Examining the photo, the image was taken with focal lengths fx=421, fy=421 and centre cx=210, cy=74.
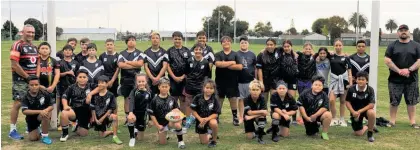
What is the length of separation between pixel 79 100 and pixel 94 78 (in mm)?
544

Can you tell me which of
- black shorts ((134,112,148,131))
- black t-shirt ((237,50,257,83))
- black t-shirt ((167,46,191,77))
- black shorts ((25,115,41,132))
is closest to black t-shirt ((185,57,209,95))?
black t-shirt ((167,46,191,77))

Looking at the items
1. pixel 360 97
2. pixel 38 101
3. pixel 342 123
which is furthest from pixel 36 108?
pixel 342 123

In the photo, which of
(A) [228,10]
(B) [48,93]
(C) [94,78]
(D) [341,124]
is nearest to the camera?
(B) [48,93]

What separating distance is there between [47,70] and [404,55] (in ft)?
21.4

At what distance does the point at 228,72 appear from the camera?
8.12m

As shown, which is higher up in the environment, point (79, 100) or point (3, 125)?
point (79, 100)

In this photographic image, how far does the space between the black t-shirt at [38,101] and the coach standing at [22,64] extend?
0.16 metres

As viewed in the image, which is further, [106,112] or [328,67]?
[328,67]

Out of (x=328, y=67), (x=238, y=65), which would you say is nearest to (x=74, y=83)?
(x=238, y=65)

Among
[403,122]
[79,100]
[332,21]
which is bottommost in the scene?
[403,122]

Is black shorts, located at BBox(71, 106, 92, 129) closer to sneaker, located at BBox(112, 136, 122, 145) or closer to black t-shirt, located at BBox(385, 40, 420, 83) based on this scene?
sneaker, located at BBox(112, 136, 122, 145)

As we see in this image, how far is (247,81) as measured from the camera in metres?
8.28

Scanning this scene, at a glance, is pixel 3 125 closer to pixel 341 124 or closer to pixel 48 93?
pixel 48 93

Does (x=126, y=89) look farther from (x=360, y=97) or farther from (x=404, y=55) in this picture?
(x=404, y=55)
